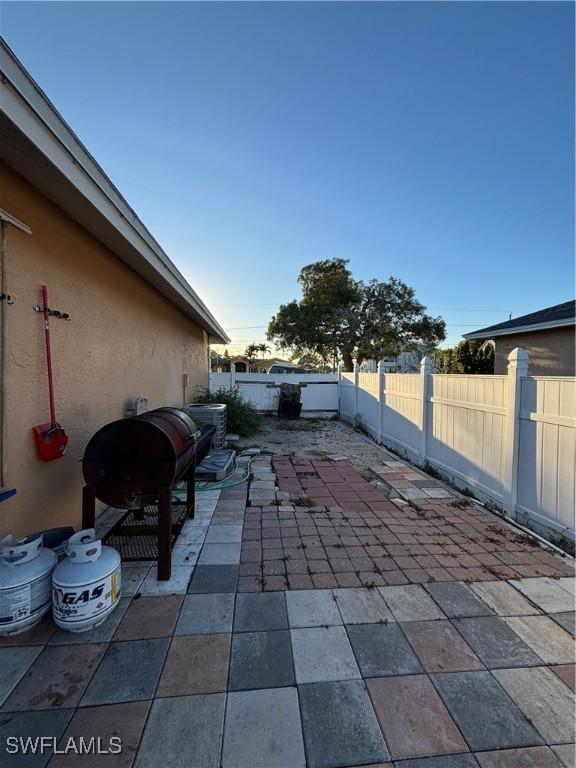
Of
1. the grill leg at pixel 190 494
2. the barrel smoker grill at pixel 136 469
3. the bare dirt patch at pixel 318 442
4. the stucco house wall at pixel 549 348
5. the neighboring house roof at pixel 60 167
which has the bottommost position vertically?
the bare dirt patch at pixel 318 442

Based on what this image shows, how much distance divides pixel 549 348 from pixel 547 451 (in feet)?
20.1

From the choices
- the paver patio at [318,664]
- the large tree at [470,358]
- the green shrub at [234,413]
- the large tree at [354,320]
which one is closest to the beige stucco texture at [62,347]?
the paver patio at [318,664]

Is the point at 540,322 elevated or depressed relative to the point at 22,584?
elevated

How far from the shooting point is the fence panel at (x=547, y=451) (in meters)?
2.79

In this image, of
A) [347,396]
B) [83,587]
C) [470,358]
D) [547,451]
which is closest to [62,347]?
[83,587]

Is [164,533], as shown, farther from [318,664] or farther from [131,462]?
[318,664]

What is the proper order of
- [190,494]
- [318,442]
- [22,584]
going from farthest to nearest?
[318,442], [190,494], [22,584]

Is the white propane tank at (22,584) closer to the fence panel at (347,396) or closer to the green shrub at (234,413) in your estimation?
the green shrub at (234,413)

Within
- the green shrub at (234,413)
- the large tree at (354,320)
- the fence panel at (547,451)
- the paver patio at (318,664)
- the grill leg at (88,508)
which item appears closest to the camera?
the paver patio at (318,664)

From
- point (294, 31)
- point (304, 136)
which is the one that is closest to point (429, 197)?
point (304, 136)

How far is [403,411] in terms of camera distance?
616cm

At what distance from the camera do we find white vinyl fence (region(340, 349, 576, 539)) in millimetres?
2871

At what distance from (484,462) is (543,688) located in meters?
2.64

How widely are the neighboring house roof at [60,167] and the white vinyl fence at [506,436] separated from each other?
3.99 m
